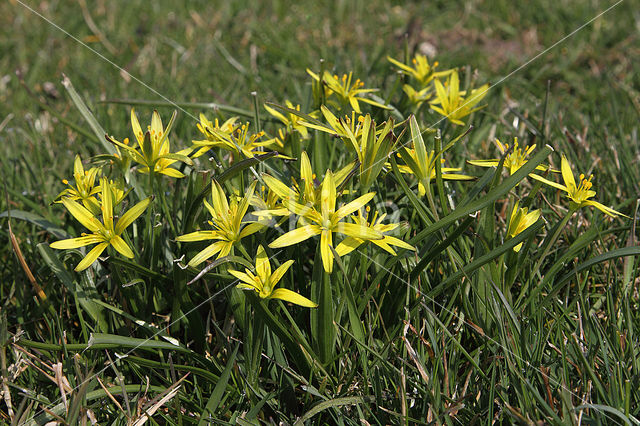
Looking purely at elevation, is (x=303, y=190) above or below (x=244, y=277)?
above

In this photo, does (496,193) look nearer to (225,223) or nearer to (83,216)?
(225,223)

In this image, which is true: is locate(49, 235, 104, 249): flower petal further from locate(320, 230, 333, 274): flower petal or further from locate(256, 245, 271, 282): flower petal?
locate(320, 230, 333, 274): flower petal

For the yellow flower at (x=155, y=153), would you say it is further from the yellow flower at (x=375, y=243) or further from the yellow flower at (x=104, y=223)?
the yellow flower at (x=375, y=243)

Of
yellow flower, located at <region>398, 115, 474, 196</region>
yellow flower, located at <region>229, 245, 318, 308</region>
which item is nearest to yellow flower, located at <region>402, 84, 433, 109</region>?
yellow flower, located at <region>398, 115, 474, 196</region>

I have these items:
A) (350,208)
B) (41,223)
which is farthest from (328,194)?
(41,223)

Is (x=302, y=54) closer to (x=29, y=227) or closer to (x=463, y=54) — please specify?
(x=463, y=54)

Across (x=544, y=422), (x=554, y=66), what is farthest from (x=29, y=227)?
(x=554, y=66)

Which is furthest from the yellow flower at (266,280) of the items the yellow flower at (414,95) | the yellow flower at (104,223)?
the yellow flower at (414,95)
